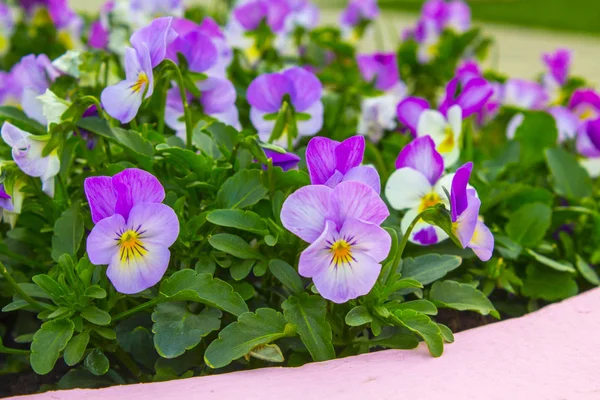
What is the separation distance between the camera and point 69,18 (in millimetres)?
3213

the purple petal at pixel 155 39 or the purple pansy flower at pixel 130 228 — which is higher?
the purple petal at pixel 155 39

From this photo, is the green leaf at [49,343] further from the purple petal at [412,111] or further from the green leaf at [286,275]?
the purple petal at [412,111]

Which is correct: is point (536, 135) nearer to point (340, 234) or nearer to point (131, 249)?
point (340, 234)

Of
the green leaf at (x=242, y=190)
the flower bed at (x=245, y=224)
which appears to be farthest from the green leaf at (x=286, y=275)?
the green leaf at (x=242, y=190)

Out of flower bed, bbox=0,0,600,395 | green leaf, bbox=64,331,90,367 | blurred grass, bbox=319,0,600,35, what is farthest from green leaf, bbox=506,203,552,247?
blurred grass, bbox=319,0,600,35

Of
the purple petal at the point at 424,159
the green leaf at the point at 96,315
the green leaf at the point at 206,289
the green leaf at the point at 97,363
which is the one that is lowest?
the green leaf at the point at 97,363

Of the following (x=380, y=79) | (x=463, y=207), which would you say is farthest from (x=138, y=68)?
(x=380, y=79)

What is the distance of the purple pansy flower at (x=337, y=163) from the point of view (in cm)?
111

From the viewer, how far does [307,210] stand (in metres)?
1.04

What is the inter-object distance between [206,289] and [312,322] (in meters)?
0.16

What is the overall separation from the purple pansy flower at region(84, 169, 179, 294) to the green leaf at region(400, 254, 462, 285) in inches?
15.1

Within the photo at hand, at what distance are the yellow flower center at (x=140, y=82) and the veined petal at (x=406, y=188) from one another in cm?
41

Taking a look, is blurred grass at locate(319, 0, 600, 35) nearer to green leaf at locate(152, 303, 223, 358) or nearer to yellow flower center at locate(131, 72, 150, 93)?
yellow flower center at locate(131, 72, 150, 93)

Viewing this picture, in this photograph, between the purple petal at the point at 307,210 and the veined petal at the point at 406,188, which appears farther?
the veined petal at the point at 406,188
